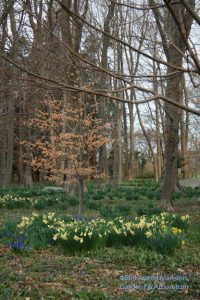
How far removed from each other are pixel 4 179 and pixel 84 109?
480 inches

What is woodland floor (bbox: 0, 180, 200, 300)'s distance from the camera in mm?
3818

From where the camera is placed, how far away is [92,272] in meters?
4.62

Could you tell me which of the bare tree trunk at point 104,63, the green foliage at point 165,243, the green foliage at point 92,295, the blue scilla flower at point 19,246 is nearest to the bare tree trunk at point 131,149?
the bare tree trunk at point 104,63

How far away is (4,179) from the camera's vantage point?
20.6 metres

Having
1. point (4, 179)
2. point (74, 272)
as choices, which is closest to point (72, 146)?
point (74, 272)

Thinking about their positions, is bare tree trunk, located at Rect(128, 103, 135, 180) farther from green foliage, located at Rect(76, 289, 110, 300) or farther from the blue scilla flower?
green foliage, located at Rect(76, 289, 110, 300)

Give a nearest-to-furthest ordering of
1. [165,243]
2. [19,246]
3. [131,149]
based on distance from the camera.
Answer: [165,243] → [19,246] → [131,149]

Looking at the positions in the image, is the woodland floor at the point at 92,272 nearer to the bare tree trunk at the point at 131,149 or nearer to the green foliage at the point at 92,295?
the green foliage at the point at 92,295

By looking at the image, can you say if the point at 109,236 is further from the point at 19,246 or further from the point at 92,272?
the point at 19,246

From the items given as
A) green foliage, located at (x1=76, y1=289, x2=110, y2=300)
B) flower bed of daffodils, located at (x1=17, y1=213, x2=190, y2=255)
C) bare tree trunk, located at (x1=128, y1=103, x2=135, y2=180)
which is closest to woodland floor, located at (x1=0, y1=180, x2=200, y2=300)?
green foliage, located at (x1=76, y1=289, x2=110, y2=300)

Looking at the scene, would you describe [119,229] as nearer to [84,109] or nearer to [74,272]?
[74,272]

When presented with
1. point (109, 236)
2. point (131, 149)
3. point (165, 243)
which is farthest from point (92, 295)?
point (131, 149)

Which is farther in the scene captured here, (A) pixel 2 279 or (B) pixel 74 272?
(B) pixel 74 272

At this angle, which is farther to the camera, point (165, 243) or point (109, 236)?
point (109, 236)
